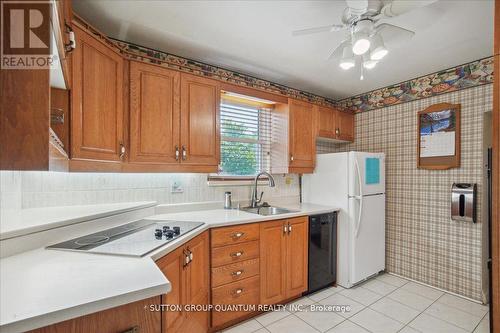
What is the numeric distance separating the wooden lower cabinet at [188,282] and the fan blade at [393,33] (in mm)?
→ 1848

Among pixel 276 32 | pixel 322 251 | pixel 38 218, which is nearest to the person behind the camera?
pixel 38 218

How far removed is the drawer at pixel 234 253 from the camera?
1.81 metres

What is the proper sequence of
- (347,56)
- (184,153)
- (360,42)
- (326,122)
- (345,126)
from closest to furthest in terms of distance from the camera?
(360,42), (347,56), (184,153), (326,122), (345,126)

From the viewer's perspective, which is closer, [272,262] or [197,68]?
[272,262]

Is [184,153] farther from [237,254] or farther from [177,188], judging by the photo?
[237,254]

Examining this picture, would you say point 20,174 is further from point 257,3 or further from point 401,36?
point 401,36

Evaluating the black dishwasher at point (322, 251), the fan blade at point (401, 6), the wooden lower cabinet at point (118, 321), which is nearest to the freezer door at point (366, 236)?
the black dishwasher at point (322, 251)

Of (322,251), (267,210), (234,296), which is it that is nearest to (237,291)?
(234,296)

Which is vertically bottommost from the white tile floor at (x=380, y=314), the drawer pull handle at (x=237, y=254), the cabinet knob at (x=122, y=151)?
the white tile floor at (x=380, y=314)

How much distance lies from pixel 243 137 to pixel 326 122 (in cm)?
113

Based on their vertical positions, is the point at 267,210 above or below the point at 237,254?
above

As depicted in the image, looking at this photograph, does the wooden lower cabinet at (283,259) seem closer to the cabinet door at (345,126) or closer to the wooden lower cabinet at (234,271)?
the wooden lower cabinet at (234,271)

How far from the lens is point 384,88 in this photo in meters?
3.02

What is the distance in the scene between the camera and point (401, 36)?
1.53 meters
